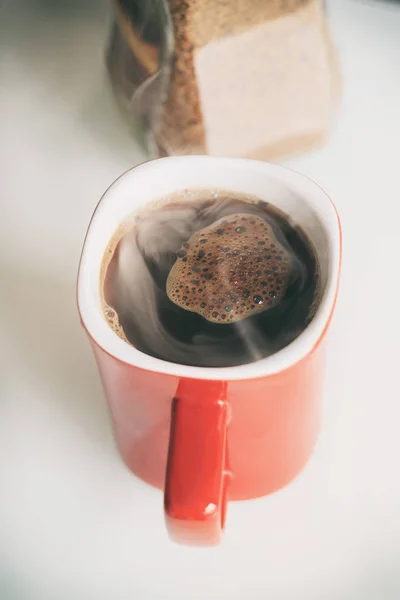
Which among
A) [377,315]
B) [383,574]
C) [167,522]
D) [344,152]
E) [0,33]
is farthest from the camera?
[0,33]

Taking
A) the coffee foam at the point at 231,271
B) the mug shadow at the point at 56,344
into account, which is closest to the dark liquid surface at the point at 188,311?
the coffee foam at the point at 231,271

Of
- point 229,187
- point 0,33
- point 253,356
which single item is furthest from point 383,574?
point 0,33

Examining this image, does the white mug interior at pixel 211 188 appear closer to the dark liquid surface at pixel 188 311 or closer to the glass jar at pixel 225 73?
the dark liquid surface at pixel 188 311

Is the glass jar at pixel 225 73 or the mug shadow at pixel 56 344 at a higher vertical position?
the glass jar at pixel 225 73

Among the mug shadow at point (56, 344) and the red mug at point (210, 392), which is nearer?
the red mug at point (210, 392)

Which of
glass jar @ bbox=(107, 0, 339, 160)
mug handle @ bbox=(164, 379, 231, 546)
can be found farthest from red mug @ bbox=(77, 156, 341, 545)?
glass jar @ bbox=(107, 0, 339, 160)

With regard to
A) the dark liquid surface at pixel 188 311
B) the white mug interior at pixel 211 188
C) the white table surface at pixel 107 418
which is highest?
the white mug interior at pixel 211 188

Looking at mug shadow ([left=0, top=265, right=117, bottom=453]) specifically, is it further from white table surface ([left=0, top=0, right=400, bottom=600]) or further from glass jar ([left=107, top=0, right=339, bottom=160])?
glass jar ([left=107, top=0, right=339, bottom=160])

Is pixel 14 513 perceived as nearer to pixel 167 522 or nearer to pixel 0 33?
pixel 167 522
